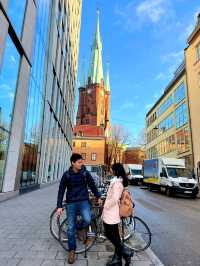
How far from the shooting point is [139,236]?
5.57m

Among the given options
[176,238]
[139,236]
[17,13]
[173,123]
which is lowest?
[176,238]

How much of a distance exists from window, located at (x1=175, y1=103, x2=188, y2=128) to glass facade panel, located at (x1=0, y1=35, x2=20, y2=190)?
26.8 metres

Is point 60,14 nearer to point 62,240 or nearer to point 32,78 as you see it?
point 32,78

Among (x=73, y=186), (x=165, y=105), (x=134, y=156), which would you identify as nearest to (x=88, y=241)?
(x=73, y=186)

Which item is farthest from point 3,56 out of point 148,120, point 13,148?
point 148,120

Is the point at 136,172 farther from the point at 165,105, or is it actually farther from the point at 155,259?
the point at 155,259

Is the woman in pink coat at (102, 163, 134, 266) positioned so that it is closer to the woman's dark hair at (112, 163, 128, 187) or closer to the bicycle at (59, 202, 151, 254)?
the woman's dark hair at (112, 163, 128, 187)

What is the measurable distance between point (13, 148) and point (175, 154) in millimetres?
A: 30184

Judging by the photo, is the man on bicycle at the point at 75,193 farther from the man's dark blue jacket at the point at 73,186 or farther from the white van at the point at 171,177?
the white van at the point at 171,177

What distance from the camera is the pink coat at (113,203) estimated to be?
4.12m

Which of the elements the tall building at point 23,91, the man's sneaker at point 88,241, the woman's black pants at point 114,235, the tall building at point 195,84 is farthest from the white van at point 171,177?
the woman's black pants at point 114,235

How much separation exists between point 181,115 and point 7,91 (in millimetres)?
29045

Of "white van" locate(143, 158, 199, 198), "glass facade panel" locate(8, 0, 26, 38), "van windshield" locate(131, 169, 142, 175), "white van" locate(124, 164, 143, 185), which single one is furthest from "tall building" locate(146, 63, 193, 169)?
"glass facade panel" locate(8, 0, 26, 38)

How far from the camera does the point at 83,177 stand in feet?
15.3
